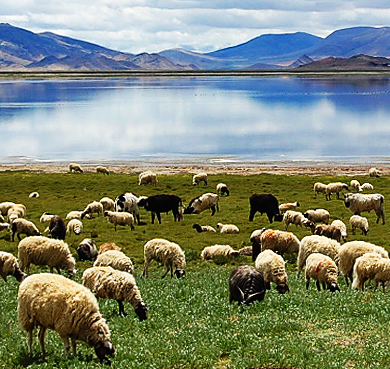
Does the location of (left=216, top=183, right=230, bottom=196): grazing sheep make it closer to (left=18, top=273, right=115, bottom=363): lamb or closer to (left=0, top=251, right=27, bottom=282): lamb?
(left=0, top=251, right=27, bottom=282): lamb

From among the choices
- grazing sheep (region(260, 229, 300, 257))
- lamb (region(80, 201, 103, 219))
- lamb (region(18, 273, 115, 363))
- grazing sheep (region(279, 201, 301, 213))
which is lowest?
lamb (region(80, 201, 103, 219))

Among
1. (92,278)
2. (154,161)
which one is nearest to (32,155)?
(154,161)

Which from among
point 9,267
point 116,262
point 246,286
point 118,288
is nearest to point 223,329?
point 246,286

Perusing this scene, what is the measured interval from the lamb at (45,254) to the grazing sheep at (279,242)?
5.78 m

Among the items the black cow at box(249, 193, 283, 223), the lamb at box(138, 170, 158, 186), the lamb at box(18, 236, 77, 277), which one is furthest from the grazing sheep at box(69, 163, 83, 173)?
the lamb at box(18, 236, 77, 277)

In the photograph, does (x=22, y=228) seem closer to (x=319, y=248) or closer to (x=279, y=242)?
(x=279, y=242)

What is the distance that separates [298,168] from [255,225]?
25383 millimetres

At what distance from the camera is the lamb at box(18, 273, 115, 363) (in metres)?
9.15

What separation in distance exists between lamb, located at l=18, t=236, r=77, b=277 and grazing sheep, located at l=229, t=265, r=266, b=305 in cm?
507

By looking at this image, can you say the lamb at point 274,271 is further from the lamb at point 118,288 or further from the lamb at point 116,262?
the lamb at point 118,288

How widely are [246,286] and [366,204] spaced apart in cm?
1576

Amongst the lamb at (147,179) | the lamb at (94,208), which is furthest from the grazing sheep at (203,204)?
the lamb at (147,179)

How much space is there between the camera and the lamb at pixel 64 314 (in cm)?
915

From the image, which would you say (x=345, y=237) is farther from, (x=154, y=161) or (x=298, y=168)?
(x=154, y=161)
